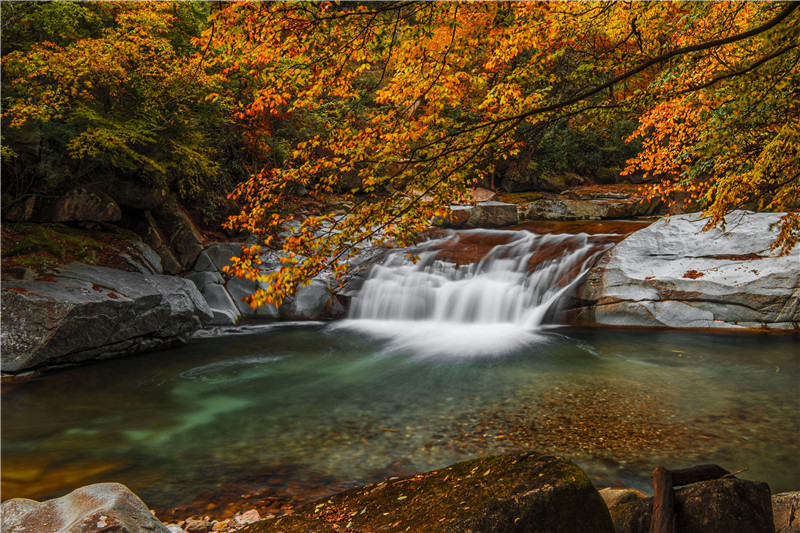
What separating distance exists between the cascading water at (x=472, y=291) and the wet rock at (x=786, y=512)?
6.77m

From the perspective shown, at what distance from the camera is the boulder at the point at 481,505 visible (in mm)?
2383

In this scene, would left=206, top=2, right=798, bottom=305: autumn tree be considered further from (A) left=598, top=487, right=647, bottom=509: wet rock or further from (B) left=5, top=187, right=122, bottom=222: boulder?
(B) left=5, top=187, right=122, bottom=222: boulder

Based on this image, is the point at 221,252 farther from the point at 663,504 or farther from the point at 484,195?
the point at 663,504

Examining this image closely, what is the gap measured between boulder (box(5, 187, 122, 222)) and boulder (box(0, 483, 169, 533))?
32.9 feet

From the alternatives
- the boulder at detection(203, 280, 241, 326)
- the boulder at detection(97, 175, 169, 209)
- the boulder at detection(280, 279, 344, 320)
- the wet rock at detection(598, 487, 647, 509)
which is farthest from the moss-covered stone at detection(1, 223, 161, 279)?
the wet rock at detection(598, 487, 647, 509)

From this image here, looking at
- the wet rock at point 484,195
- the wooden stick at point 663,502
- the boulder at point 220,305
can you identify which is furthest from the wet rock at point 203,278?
the wooden stick at point 663,502

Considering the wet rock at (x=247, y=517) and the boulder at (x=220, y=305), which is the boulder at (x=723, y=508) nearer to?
the wet rock at (x=247, y=517)

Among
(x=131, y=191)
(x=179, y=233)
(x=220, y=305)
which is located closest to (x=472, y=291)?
(x=220, y=305)

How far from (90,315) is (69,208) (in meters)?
4.15

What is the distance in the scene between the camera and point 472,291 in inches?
501

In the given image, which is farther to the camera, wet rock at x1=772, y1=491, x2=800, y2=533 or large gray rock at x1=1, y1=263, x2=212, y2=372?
large gray rock at x1=1, y1=263, x2=212, y2=372

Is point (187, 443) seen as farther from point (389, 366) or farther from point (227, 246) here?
point (227, 246)

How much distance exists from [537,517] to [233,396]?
6.21 meters

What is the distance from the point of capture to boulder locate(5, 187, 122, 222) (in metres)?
10.2
